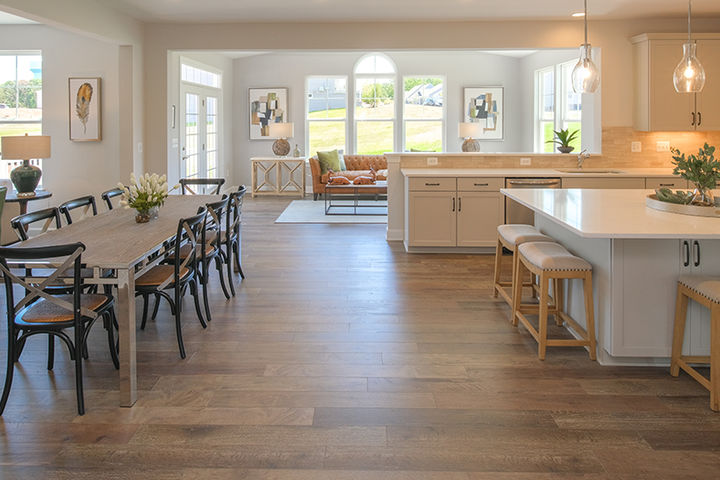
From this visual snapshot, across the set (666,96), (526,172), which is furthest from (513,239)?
(666,96)

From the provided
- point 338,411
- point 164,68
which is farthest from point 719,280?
point 164,68

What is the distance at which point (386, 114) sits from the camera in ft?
42.2

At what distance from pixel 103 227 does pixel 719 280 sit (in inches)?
137

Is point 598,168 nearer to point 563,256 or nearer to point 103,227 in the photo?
point 563,256

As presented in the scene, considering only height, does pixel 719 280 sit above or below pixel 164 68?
below

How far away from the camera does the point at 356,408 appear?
2.97 meters

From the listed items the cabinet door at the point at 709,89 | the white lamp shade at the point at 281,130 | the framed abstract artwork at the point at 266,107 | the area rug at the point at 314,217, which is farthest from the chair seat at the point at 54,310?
the framed abstract artwork at the point at 266,107

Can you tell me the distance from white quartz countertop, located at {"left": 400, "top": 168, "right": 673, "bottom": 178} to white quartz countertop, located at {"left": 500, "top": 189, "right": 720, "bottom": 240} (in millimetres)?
1728

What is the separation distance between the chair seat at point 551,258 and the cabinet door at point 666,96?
12.2 feet

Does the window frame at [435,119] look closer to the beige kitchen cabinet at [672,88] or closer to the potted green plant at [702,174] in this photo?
the beige kitchen cabinet at [672,88]

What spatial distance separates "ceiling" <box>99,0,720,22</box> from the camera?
631cm

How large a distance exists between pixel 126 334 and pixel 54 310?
1.23 ft

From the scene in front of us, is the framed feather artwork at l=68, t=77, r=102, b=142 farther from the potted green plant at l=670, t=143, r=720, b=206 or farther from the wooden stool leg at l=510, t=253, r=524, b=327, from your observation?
the potted green plant at l=670, t=143, r=720, b=206

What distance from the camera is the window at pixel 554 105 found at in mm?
9555
